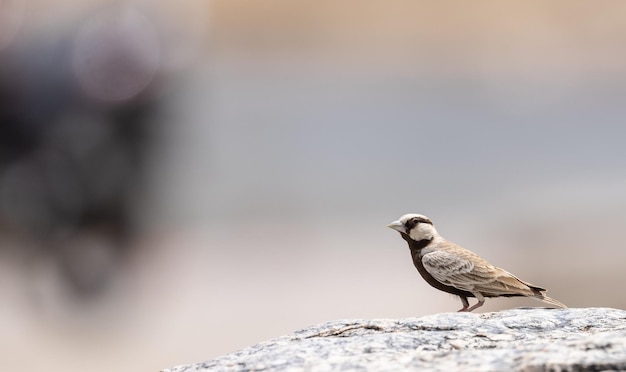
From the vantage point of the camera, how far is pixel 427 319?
17.8 ft

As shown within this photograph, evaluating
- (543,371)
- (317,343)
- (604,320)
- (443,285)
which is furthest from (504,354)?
(443,285)

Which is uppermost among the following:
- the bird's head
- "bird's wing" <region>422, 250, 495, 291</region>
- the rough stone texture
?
the bird's head

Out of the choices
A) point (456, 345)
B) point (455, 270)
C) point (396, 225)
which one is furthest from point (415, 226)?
point (456, 345)

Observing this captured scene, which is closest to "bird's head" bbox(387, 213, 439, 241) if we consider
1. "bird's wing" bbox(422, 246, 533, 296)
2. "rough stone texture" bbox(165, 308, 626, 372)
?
"bird's wing" bbox(422, 246, 533, 296)

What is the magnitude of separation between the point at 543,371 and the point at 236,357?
6.62ft

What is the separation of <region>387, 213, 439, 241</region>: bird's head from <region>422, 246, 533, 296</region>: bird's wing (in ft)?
0.70

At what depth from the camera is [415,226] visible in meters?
6.93

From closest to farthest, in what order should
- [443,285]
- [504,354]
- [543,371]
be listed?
[543,371], [504,354], [443,285]

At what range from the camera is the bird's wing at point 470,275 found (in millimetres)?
6633

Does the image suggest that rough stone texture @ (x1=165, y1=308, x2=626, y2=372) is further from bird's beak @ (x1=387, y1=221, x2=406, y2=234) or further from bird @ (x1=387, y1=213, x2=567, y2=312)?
bird's beak @ (x1=387, y1=221, x2=406, y2=234)

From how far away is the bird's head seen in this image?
6.89 m

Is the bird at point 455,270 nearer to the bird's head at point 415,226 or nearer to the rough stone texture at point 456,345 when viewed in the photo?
the bird's head at point 415,226

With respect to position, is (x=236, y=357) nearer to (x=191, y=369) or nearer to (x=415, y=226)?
(x=191, y=369)

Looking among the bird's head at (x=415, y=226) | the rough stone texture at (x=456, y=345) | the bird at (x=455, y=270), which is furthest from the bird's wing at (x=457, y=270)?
the rough stone texture at (x=456, y=345)
